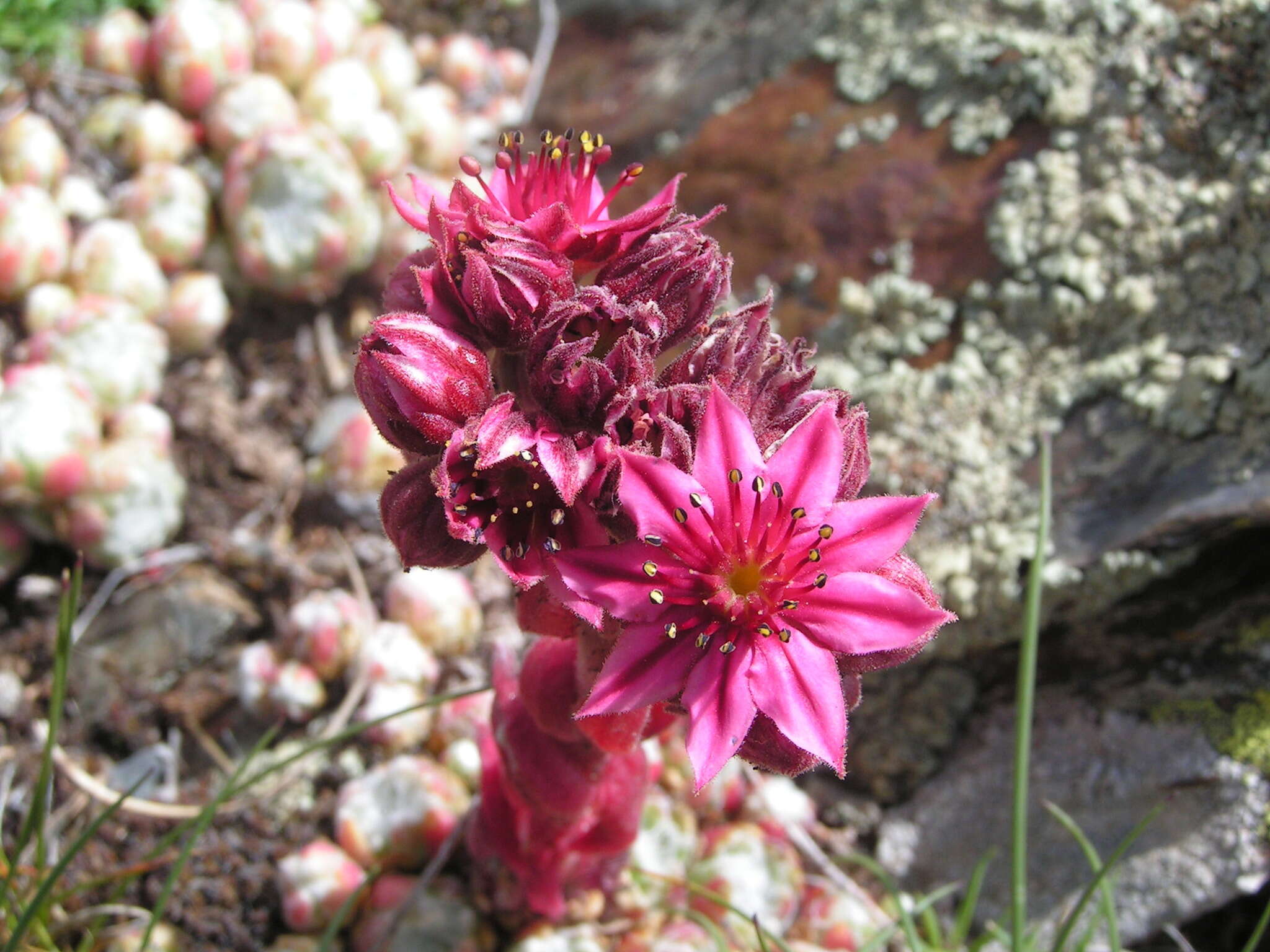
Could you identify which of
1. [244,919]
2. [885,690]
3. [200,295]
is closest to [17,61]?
[200,295]

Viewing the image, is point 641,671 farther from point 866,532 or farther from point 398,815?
point 398,815

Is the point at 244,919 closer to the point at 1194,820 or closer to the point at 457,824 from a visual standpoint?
the point at 457,824

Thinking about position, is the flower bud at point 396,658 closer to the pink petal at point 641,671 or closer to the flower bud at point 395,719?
the flower bud at point 395,719

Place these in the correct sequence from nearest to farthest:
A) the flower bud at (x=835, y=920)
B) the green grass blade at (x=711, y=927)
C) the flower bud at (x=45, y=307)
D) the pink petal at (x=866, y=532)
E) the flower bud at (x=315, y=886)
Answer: the pink petal at (x=866, y=532) → the green grass blade at (x=711, y=927) → the flower bud at (x=315, y=886) → the flower bud at (x=835, y=920) → the flower bud at (x=45, y=307)

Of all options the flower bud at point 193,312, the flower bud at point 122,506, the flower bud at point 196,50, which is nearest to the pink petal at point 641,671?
the flower bud at point 122,506

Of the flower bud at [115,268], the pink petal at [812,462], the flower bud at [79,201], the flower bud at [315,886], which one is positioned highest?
the pink petal at [812,462]

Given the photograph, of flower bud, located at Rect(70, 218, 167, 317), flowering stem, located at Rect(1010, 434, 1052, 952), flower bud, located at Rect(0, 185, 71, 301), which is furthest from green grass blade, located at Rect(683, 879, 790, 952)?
flower bud, located at Rect(0, 185, 71, 301)

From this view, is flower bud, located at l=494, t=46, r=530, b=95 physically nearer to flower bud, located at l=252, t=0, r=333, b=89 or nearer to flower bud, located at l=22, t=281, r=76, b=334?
flower bud, located at l=252, t=0, r=333, b=89
